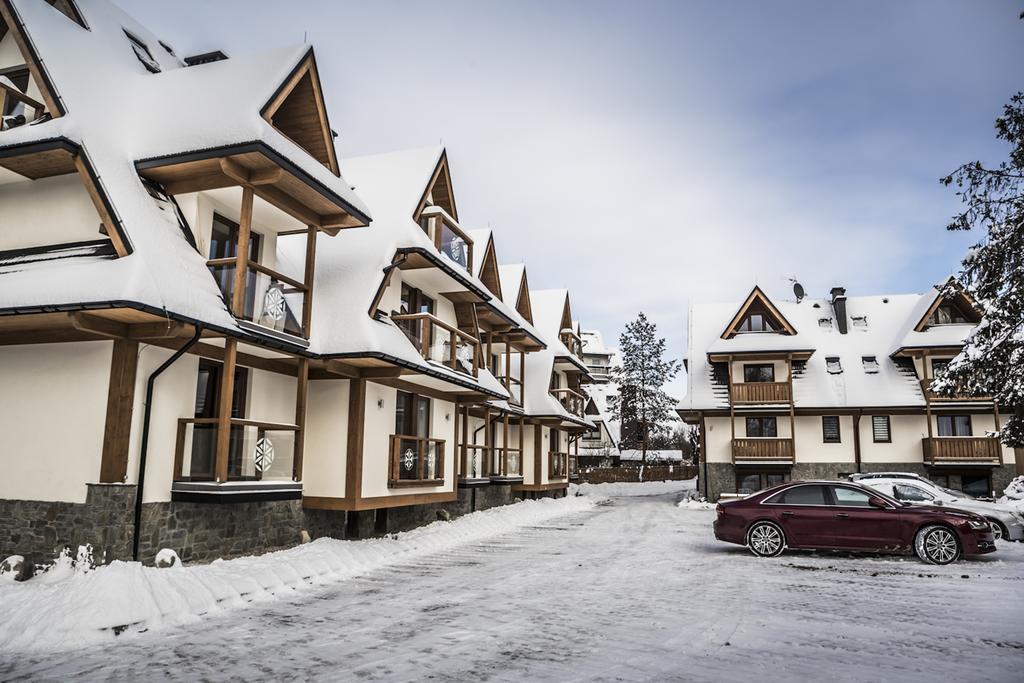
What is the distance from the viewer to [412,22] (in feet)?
50.9

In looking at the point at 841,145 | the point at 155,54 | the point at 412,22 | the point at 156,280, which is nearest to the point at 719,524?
the point at 841,145

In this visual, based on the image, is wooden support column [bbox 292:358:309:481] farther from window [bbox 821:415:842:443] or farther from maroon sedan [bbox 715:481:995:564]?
window [bbox 821:415:842:443]

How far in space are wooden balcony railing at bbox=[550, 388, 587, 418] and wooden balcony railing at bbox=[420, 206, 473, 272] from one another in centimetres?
1302

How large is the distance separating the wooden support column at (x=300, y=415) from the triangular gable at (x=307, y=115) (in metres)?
4.39

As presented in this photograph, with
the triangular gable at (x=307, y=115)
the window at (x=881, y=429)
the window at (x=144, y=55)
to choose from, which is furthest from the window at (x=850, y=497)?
the window at (x=881, y=429)

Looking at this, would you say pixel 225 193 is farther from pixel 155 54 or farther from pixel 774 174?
pixel 774 174

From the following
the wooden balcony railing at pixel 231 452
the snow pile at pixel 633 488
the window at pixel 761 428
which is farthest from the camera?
the snow pile at pixel 633 488

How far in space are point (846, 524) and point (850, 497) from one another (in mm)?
562

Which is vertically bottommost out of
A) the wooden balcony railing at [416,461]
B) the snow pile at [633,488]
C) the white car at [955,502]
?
the snow pile at [633,488]

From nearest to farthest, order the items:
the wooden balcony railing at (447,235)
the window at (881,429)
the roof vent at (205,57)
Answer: the roof vent at (205,57) → the wooden balcony railing at (447,235) → the window at (881,429)

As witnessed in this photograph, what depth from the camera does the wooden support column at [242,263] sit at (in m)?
12.0

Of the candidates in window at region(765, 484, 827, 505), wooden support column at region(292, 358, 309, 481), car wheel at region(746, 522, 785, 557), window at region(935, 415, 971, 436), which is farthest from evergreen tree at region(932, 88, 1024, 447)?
window at region(935, 415, 971, 436)

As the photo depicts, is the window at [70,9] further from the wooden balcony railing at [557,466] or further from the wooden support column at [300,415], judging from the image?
the wooden balcony railing at [557,466]

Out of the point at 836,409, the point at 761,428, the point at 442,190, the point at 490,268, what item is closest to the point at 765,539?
the point at 442,190
